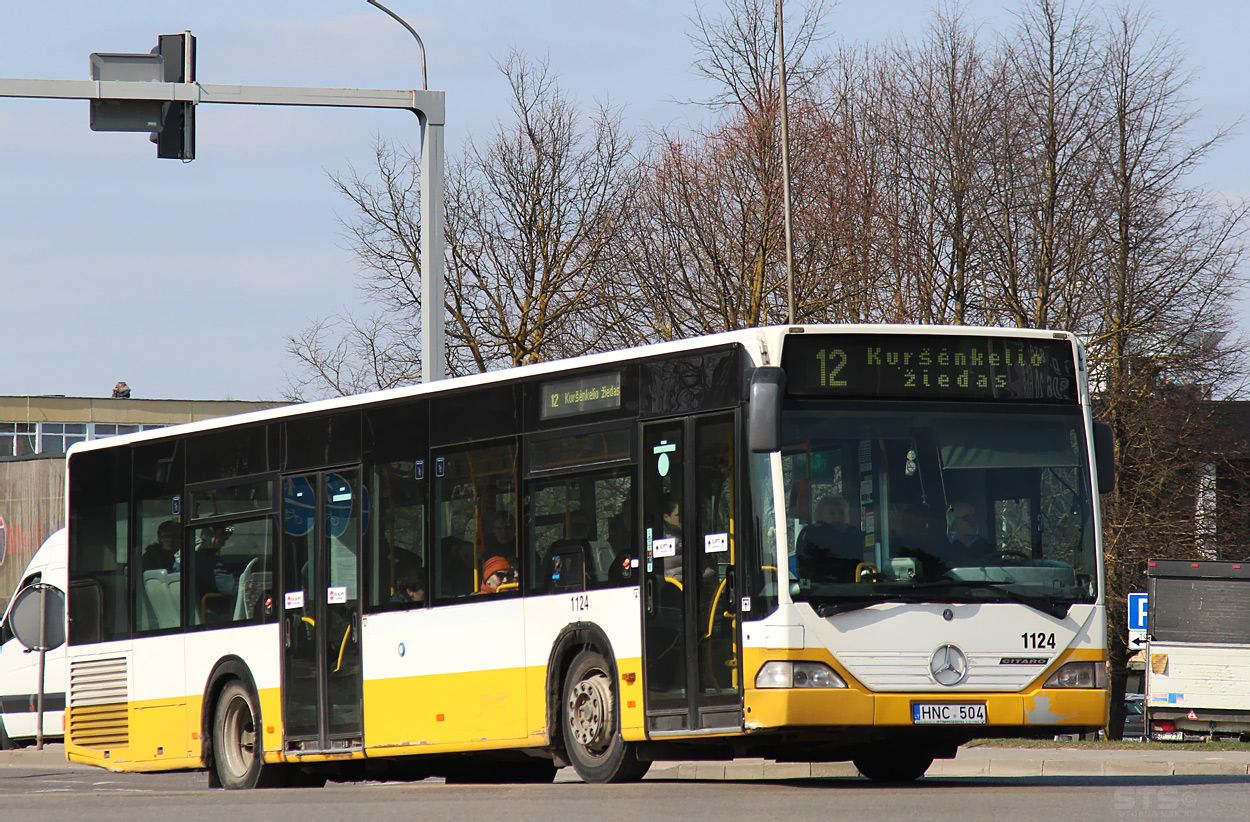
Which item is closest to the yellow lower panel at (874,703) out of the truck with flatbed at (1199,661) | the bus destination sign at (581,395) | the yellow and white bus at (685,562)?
the yellow and white bus at (685,562)

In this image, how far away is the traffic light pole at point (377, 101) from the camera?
49.7ft

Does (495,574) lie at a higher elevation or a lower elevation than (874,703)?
higher

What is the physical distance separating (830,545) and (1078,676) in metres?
1.85

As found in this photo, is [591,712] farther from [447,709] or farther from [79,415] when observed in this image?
[79,415]

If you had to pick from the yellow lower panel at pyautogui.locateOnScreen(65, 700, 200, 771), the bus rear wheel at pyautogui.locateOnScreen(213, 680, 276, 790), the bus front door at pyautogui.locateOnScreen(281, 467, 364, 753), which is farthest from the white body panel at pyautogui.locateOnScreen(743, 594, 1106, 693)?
the yellow lower panel at pyautogui.locateOnScreen(65, 700, 200, 771)

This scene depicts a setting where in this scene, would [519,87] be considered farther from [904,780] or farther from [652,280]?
[904,780]

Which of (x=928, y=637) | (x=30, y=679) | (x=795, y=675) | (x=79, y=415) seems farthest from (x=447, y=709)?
(x=79, y=415)

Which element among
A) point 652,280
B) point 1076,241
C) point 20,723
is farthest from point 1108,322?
point 20,723

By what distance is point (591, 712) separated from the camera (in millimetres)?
12500

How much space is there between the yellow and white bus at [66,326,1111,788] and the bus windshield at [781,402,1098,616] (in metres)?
0.02

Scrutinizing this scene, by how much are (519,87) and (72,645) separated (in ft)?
75.6

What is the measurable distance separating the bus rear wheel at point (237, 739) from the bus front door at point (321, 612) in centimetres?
54

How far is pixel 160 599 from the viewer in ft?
54.6

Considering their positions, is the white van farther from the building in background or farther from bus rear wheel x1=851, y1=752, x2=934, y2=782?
the building in background
